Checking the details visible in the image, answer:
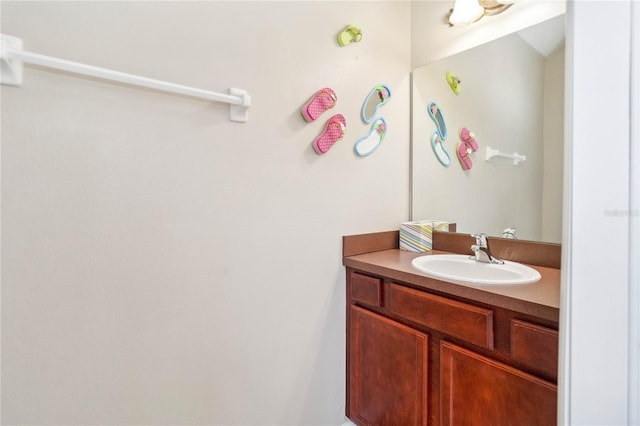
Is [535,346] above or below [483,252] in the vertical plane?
below

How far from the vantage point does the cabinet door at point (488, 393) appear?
817 mm

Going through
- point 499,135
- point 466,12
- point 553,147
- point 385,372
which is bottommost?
point 385,372

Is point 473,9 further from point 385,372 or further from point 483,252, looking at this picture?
point 385,372

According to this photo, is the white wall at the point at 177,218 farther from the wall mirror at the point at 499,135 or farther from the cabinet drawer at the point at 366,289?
the wall mirror at the point at 499,135

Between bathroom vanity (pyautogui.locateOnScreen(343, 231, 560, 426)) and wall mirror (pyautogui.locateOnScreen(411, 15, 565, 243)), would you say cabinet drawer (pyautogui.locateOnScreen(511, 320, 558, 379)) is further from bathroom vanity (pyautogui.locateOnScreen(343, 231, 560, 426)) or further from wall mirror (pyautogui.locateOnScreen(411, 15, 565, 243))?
wall mirror (pyautogui.locateOnScreen(411, 15, 565, 243))

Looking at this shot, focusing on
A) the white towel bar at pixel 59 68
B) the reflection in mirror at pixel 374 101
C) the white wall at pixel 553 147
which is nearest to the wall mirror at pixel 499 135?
the white wall at pixel 553 147


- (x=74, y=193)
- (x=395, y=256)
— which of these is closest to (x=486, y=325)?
(x=395, y=256)

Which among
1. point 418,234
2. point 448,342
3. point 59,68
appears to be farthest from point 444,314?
point 59,68

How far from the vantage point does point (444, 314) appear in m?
1.03

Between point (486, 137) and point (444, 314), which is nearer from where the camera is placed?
point (444, 314)

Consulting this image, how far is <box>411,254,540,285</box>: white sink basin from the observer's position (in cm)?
103

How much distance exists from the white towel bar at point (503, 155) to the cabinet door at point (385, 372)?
3.14ft

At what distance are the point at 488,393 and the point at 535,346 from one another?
243mm

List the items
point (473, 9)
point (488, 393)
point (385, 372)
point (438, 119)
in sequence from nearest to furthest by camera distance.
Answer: point (488, 393)
point (385, 372)
point (473, 9)
point (438, 119)
